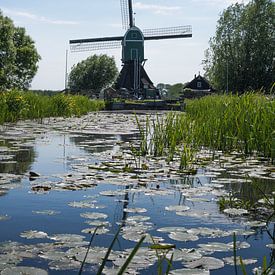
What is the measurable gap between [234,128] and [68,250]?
5422 millimetres

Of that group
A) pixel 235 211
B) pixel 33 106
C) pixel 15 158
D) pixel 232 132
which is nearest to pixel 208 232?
pixel 235 211

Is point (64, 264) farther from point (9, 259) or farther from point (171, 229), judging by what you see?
point (171, 229)

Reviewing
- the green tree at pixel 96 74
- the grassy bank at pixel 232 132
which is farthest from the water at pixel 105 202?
the green tree at pixel 96 74

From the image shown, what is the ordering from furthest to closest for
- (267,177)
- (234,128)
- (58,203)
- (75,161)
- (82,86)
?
(82,86), (234,128), (75,161), (267,177), (58,203)

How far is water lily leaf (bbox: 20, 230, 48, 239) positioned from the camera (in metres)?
2.67

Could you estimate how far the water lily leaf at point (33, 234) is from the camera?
8.77 ft

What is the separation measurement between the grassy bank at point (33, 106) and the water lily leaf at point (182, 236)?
9.93m

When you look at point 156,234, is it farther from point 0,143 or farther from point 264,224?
point 0,143

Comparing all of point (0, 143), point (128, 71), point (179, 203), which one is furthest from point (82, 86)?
point (179, 203)

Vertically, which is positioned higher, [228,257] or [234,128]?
[234,128]

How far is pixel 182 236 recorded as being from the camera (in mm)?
2719

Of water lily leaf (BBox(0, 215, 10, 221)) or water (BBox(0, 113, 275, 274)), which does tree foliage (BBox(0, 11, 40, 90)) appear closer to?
water (BBox(0, 113, 275, 274))

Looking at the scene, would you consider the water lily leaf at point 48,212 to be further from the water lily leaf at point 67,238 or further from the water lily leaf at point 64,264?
the water lily leaf at point 64,264

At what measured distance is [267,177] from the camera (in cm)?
470
